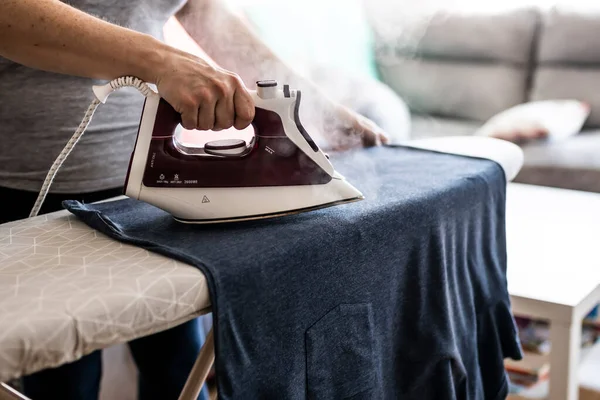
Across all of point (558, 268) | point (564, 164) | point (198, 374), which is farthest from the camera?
point (564, 164)

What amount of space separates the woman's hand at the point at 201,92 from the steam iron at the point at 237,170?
4 centimetres

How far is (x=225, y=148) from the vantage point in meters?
1.00

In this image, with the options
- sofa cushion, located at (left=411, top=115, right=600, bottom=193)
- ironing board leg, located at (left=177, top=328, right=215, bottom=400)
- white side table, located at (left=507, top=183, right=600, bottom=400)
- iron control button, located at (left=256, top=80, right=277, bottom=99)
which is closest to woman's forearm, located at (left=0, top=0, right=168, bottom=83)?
iron control button, located at (left=256, top=80, right=277, bottom=99)

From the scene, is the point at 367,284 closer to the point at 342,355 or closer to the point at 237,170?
the point at 342,355

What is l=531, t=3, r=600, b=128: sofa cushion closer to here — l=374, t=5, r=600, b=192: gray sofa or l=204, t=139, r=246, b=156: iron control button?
l=374, t=5, r=600, b=192: gray sofa

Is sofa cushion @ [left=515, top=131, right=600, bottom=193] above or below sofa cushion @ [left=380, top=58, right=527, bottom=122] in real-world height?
below

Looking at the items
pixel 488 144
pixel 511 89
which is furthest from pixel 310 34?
pixel 488 144

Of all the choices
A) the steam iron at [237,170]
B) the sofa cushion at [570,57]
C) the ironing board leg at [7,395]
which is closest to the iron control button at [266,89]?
the steam iron at [237,170]

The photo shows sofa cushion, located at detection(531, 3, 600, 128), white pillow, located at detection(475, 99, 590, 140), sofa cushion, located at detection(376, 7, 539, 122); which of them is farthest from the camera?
sofa cushion, located at detection(376, 7, 539, 122)

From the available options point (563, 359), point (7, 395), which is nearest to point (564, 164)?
point (563, 359)

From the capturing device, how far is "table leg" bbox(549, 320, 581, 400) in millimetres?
1337

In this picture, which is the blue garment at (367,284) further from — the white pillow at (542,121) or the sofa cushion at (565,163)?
the white pillow at (542,121)

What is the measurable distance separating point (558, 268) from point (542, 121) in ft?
4.90

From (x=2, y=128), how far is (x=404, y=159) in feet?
2.21
